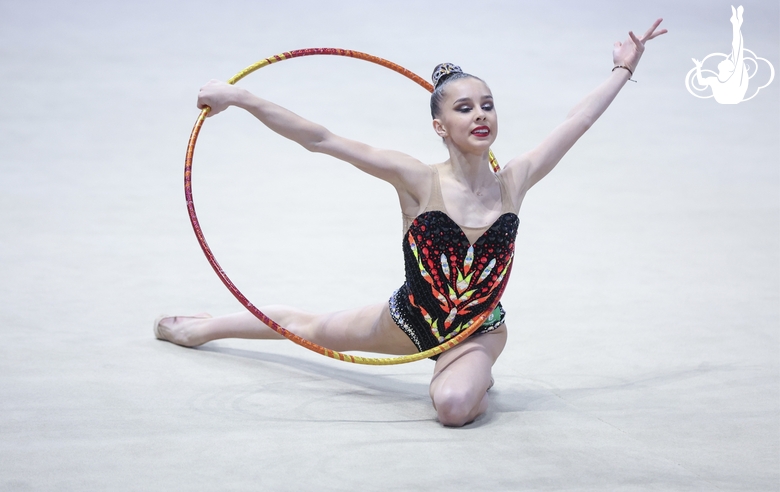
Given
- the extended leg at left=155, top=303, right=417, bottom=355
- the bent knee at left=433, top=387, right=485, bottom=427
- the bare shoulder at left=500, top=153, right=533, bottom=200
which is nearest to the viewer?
the bent knee at left=433, top=387, right=485, bottom=427

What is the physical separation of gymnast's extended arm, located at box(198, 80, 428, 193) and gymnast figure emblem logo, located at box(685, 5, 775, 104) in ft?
20.0

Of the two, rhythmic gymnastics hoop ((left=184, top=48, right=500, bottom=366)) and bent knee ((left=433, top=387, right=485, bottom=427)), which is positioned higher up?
rhythmic gymnastics hoop ((left=184, top=48, right=500, bottom=366))

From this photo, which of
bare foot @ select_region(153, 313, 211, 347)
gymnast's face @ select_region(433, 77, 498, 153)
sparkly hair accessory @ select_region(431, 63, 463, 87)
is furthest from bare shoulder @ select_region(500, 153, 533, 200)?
bare foot @ select_region(153, 313, 211, 347)

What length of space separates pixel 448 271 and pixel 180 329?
1.37 m

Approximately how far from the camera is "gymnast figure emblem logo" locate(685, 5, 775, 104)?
8.62 metres

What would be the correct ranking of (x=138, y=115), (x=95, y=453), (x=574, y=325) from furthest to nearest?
(x=138, y=115) → (x=574, y=325) → (x=95, y=453)

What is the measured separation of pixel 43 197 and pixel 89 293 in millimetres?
1690

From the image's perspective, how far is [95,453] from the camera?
108 inches

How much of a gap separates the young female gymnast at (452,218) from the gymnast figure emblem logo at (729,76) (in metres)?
5.64

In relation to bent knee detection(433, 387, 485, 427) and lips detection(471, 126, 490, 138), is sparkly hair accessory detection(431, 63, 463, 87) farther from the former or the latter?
bent knee detection(433, 387, 485, 427)

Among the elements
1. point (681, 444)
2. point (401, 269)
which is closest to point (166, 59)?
point (401, 269)

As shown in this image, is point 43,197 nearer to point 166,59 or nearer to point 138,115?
point 138,115

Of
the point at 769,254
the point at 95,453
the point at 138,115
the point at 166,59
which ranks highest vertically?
the point at 166,59

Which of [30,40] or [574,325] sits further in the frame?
[30,40]
